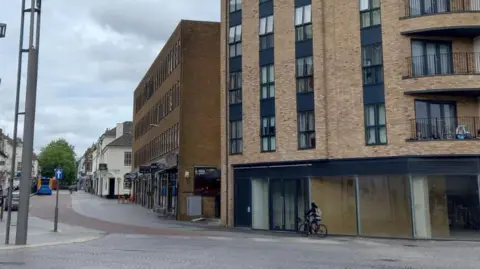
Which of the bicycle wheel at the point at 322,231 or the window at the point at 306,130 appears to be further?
the window at the point at 306,130

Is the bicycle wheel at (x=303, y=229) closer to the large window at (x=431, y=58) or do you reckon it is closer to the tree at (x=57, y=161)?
the large window at (x=431, y=58)

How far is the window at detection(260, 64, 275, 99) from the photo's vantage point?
91.2ft

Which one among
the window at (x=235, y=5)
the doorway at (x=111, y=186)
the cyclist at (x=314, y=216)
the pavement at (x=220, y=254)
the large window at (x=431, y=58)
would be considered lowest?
the pavement at (x=220, y=254)

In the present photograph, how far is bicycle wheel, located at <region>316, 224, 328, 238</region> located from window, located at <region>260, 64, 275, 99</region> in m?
7.60

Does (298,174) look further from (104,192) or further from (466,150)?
(104,192)

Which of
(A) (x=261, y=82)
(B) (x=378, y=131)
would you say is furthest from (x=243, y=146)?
(B) (x=378, y=131)

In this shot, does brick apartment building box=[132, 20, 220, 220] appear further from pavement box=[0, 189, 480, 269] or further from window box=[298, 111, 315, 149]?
pavement box=[0, 189, 480, 269]

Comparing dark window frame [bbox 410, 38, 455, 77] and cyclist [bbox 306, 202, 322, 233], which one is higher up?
dark window frame [bbox 410, 38, 455, 77]


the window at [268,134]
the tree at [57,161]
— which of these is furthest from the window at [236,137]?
the tree at [57,161]

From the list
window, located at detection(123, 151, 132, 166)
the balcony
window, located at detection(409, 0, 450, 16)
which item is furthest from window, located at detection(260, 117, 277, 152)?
window, located at detection(123, 151, 132, 166)

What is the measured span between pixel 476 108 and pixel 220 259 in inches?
618

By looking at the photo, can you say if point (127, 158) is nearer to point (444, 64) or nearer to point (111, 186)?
point (111, 186)

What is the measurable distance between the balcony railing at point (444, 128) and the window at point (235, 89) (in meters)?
10.3

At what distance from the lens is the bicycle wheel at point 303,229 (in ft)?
78.8
